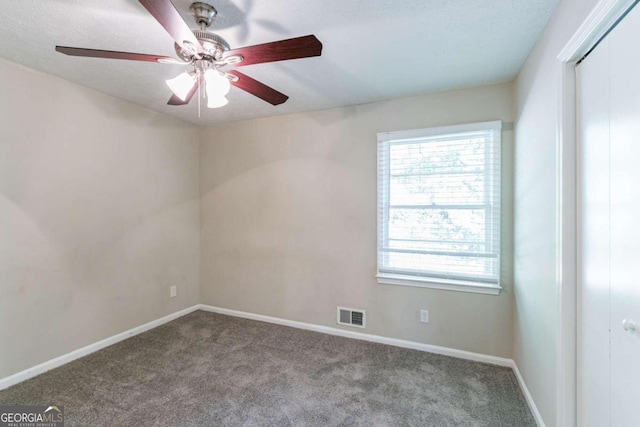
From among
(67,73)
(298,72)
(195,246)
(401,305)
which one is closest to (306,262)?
(401,305)

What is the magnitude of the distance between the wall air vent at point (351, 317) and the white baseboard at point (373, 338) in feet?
0.30

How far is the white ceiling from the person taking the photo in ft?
5.25

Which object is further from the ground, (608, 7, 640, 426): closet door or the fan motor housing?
the fan motor housing

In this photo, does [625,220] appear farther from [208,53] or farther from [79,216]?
[79,216]

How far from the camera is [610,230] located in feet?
3.91

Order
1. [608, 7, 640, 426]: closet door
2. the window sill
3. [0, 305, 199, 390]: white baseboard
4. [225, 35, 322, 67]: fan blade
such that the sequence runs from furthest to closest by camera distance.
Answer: the window sill
[0, 305, 199, 390]: white baseboard
[225, 35, 322, 67]: fan blade
[608, 7, 640, 426]: closet door

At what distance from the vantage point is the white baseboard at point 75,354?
7.27 ft

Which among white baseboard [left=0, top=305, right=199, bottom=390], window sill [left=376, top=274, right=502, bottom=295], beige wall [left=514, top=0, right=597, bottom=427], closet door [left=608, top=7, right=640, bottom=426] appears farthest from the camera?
window sill [left=376, top=274, right=502, bottom=295]

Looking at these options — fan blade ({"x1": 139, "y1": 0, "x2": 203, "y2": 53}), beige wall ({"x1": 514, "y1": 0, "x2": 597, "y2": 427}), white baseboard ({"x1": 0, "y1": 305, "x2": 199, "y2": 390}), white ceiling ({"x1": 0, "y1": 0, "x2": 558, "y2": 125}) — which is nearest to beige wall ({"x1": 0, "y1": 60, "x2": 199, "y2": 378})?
white baseboard ({"x1": 0, "y1": 305, "x2": 199, "y2": 390})

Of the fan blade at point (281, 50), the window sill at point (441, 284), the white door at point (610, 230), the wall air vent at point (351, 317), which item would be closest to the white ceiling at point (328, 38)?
the fan blade at point (281, 50)

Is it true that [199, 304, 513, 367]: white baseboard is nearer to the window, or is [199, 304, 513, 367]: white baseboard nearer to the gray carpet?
the gray carpet

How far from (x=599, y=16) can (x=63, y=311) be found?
13.2ft

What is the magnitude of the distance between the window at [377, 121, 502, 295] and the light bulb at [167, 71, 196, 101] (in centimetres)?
183

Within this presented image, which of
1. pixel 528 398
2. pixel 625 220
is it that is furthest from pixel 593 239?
pixel 528 398
